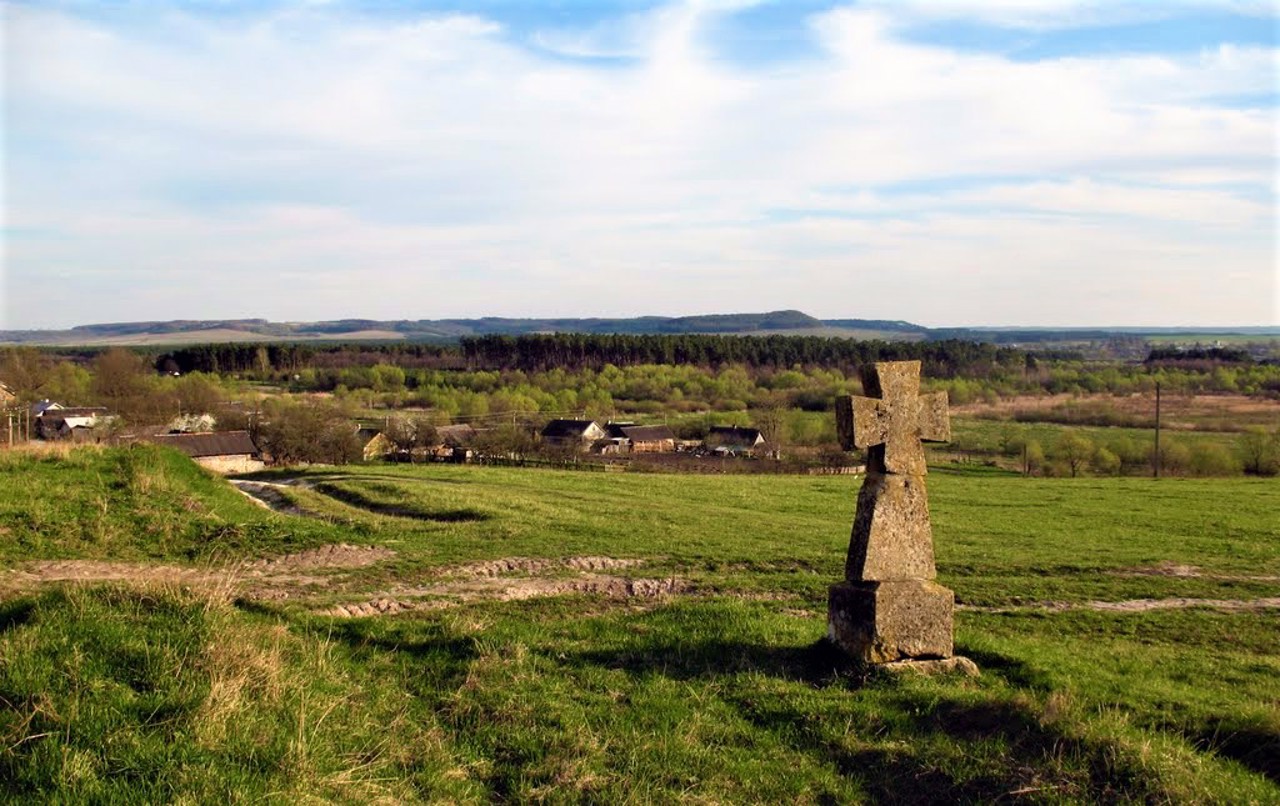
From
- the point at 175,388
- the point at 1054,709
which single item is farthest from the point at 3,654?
the point at 175,388

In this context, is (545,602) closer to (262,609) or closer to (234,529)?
(262,609)

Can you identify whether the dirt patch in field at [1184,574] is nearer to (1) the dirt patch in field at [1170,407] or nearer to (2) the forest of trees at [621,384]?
(2) the forest of trees at [621,384]

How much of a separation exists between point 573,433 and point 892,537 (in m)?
68.5

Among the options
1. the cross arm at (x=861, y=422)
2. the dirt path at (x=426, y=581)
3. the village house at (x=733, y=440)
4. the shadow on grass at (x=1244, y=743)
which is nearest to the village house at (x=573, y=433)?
the village house at (x=733, y=440)

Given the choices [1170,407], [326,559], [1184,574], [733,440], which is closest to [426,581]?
[326,559]

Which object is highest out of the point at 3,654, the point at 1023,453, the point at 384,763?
the point at 3,654

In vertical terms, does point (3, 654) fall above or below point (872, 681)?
above

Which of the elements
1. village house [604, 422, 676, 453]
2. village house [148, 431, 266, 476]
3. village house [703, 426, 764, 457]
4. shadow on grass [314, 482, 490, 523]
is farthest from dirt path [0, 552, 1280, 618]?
village house [604, 422, 676, 453]

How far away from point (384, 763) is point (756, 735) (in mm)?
2552

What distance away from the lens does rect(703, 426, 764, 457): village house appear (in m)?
73.2

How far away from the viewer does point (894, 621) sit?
8.61 meters

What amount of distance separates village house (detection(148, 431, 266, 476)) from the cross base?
46.3 metres

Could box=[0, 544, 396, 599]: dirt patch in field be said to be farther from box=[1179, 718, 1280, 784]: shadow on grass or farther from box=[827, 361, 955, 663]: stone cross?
box=[1179, 718, 1280, 784]: shadow on grass

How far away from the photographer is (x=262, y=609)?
9773 millimetres
